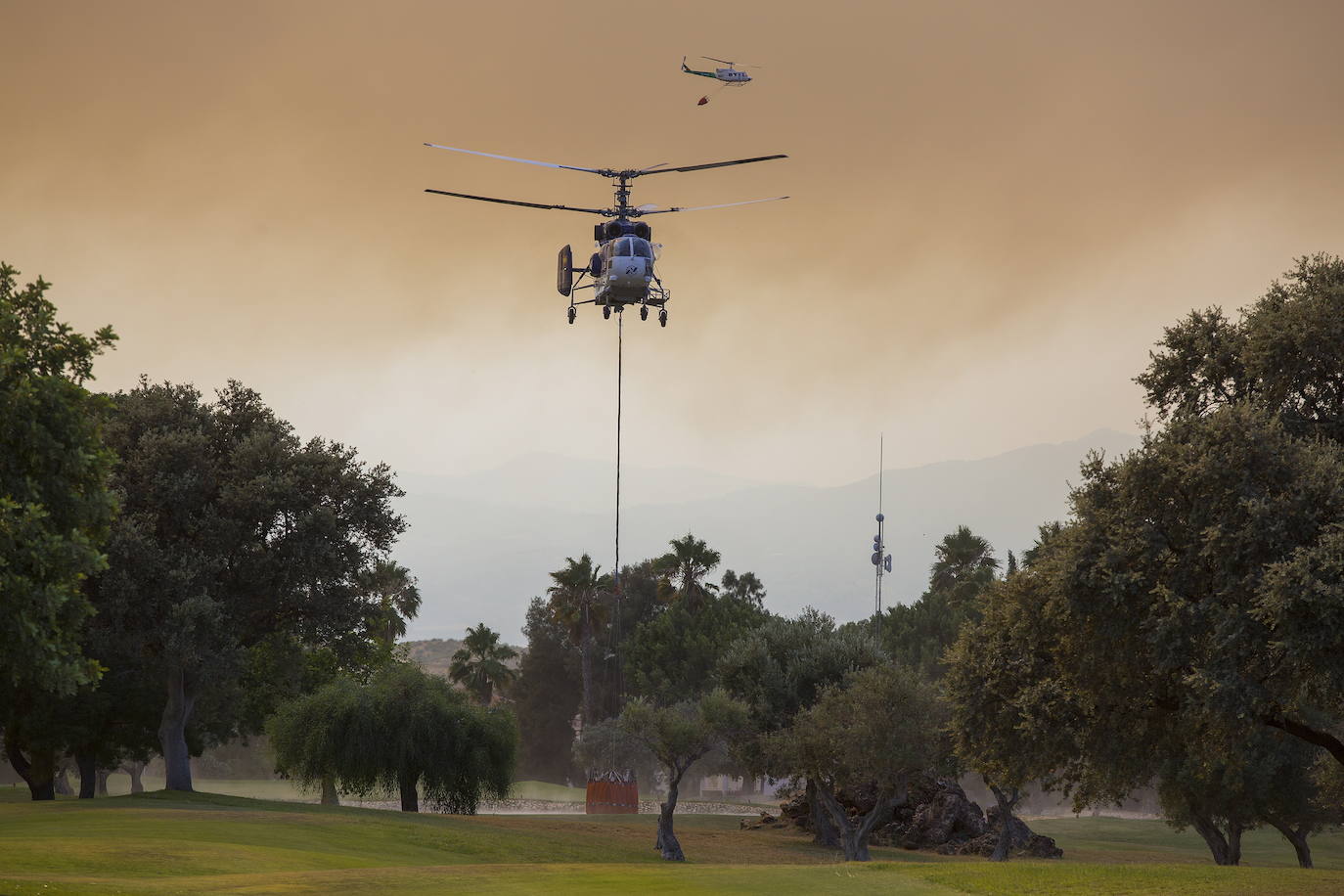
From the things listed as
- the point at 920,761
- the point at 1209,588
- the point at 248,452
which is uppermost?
the point at 248,452

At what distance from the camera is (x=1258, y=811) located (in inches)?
2164

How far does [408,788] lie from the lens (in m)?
63.6

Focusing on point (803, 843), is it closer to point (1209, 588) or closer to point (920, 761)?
point (920, 761)

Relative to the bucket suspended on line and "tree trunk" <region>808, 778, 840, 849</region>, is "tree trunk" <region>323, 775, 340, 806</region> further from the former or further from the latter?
"tree trunk" <region>808, 778, 840, 849</region>

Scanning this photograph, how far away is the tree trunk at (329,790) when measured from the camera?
205 ft

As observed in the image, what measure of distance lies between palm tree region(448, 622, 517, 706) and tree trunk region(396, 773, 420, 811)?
186 feet

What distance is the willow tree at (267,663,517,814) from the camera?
61281 mm

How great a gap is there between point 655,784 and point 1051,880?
412ft

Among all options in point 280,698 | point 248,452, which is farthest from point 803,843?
point 248,452

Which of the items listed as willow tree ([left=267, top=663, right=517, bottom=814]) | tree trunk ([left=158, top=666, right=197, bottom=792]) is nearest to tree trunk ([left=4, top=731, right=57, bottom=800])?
tree trunk ([left=158, top=666, right=197, bottom=792])

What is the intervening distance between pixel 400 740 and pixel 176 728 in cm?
1003

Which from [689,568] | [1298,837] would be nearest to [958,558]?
[689,568]

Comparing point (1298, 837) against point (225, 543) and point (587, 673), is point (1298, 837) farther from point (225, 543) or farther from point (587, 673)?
point (587, 673)

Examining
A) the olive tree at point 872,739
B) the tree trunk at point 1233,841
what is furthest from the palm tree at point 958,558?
the olive tree at point 872,739
